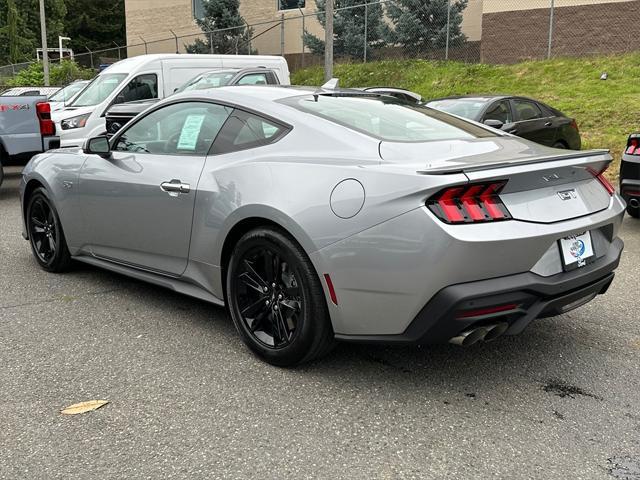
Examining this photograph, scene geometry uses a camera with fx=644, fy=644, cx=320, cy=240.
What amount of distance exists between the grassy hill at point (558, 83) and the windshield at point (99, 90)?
29.0 feet

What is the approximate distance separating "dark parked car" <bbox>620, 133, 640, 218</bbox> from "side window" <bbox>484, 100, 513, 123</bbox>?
279 centimetres

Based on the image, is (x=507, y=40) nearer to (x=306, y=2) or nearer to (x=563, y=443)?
(x=306, y=2)

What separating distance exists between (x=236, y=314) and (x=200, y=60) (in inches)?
399


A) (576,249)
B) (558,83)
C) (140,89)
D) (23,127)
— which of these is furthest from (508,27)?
(576,249)

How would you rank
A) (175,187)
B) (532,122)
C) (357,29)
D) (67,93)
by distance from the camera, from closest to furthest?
(175,187) → (532,122) → (67,93) → (357,29)

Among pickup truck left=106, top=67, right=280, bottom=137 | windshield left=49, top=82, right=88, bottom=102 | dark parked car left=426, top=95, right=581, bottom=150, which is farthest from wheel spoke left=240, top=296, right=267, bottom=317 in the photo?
windshield left=49, top=82, right=88, bottom=102

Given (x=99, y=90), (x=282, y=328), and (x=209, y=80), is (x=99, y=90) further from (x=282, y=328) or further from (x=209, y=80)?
(x=282, y=328)

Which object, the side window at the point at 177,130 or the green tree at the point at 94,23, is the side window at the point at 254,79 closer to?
the side window at the point at 177,130

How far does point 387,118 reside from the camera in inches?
153

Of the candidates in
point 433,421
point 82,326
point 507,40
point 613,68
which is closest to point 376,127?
point 433,421

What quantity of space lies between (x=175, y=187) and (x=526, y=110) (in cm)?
762

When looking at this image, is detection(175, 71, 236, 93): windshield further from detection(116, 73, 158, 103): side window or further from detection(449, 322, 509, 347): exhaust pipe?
detection(449, 322, 509, 347): exhaust pipe

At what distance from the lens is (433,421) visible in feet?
9.83

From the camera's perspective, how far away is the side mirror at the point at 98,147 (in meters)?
4.56
